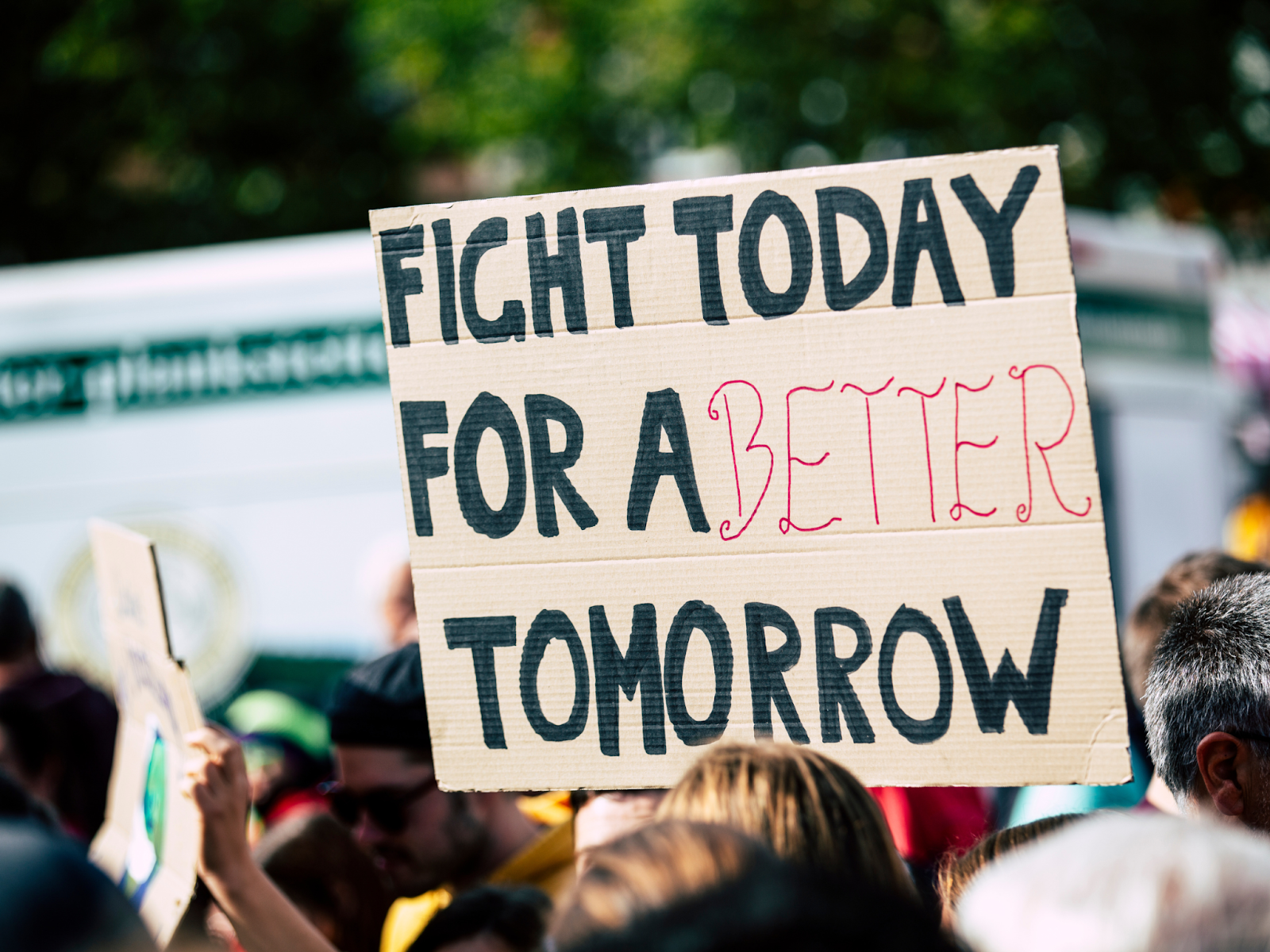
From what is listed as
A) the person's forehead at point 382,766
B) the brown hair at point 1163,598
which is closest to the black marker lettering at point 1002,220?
the brown hair at point 1163,598

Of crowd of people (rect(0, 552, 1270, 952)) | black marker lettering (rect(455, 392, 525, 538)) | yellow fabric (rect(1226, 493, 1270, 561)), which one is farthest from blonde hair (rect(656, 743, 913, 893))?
yellow fabric (rect(1226, 493, 1270, 561))

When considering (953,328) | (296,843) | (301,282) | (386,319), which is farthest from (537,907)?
(301,282)

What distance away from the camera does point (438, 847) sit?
2596 millimetres

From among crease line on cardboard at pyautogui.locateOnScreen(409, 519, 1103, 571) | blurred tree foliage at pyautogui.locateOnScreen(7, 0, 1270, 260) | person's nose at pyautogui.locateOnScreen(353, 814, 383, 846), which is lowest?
person's nose at pyautogui.locateOnScreen(353, 814, 383, 846)

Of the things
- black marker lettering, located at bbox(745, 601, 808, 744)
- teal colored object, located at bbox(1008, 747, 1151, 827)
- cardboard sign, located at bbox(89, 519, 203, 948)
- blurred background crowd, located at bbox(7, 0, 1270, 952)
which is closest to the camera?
black marker lettering, located at bbox(745, 601, 808, 744)

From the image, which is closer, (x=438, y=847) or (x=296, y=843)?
(x=438, y=847)

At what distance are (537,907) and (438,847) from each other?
38 centimetres

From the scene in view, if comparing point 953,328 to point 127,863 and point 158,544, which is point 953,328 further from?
point 158,544

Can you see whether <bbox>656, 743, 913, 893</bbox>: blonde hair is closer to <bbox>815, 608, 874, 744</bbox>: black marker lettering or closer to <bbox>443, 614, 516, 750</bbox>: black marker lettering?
<bbox>815, 608, 874, 744</bbox>: black marker lettering

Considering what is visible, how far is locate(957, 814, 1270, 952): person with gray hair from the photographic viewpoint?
1.12 metres

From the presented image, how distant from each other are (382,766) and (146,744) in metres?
0.43

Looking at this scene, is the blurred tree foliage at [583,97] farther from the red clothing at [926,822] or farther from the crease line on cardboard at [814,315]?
the crease line on cardboard at [814,315]

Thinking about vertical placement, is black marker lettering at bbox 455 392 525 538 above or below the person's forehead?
above

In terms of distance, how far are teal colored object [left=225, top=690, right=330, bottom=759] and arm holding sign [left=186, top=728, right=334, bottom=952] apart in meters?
2.45
